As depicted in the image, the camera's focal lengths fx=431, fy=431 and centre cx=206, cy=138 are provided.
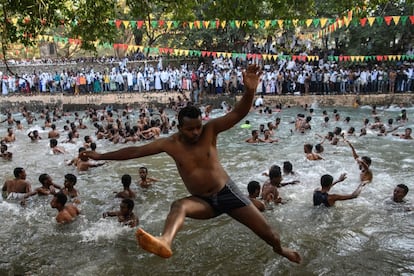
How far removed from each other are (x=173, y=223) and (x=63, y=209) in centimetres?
459

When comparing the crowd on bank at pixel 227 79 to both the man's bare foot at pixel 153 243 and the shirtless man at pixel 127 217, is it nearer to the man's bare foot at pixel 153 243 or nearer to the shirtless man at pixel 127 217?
the shirtless man at pixel 127 217

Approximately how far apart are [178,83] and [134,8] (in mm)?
17346

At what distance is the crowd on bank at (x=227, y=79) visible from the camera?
23364 mm

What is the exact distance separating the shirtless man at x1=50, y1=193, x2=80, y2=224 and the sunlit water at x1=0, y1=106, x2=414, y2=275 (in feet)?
0.45

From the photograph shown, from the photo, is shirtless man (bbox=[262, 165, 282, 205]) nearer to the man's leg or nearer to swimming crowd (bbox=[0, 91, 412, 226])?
swimming crowd (bbox=[0, 91, 412, 226])

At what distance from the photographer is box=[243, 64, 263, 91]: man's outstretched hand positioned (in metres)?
4.20

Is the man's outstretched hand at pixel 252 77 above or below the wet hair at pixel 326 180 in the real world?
above

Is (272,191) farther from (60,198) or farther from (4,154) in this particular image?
(4,154)

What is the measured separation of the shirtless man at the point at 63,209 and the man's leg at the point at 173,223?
4.08 m

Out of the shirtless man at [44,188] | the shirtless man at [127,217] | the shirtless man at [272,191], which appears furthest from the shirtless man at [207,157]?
the shirtless man at [44,188]

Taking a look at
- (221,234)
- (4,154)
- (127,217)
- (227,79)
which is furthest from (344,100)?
(127,217)

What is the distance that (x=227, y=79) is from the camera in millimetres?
24766

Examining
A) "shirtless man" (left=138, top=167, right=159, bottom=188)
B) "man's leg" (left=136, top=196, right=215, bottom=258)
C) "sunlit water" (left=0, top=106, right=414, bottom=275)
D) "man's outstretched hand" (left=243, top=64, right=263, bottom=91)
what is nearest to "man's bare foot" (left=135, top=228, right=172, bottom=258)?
"man's leg" (left=136, top=196, right=215, bottom=258)

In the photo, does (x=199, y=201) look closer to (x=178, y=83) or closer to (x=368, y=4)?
(x=368, y=4)
